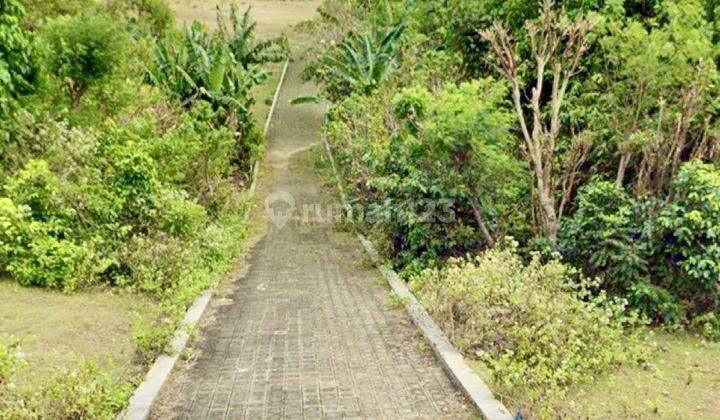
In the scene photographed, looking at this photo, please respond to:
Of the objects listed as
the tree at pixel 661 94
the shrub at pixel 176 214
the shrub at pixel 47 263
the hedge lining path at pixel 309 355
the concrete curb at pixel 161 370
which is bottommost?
the hedge lining path at pixel 309 355

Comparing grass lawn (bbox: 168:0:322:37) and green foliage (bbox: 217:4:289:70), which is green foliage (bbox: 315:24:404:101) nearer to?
green foliage (bbox: 217:4:289:70)

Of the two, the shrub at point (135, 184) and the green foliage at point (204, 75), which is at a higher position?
the green foliage at point (204, 75)

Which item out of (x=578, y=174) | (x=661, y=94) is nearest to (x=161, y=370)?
(x=578, y=174)

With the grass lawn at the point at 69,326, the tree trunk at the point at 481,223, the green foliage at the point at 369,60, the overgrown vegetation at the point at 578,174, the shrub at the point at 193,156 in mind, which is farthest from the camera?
the green foliage at the point at 369,60

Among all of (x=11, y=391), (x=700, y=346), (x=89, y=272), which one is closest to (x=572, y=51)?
(x=700, y=346)

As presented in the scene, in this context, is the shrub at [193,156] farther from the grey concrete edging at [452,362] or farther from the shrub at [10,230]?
the grey concrete edging at [452,362]

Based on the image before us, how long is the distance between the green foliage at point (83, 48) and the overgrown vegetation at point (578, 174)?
5.74 m

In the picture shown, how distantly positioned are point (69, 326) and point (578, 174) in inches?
347

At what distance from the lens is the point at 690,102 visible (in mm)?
9617

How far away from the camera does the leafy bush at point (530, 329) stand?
21.1 feet

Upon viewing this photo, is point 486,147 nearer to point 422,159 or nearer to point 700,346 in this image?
point 422,159

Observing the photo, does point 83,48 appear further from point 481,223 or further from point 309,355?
point 481,223

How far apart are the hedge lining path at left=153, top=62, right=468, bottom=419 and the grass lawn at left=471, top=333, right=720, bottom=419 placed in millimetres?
929

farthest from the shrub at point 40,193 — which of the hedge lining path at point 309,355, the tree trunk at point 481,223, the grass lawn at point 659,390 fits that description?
the grass lawn at point 659,390
